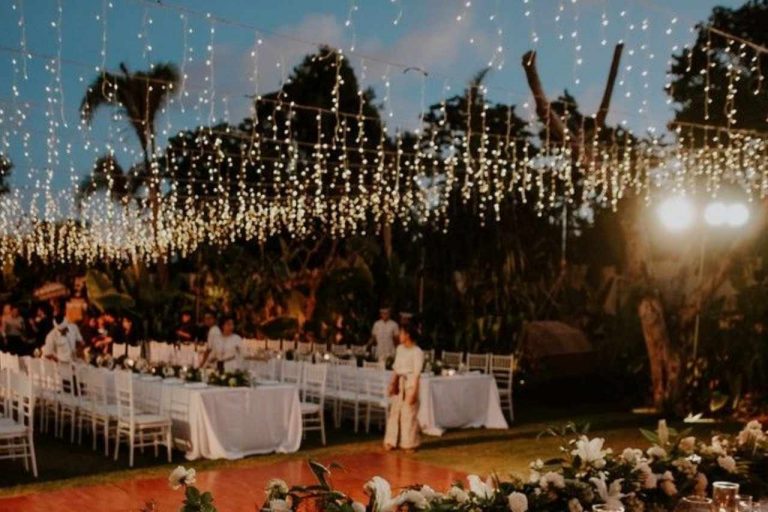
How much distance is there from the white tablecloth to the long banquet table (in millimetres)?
1865

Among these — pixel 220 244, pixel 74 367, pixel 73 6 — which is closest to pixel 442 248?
pixel 220 244

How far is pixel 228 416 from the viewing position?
9.11m

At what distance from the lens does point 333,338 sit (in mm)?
17984

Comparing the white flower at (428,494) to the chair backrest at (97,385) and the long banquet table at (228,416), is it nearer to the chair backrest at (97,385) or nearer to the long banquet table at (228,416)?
the long banquet table at (228,416)

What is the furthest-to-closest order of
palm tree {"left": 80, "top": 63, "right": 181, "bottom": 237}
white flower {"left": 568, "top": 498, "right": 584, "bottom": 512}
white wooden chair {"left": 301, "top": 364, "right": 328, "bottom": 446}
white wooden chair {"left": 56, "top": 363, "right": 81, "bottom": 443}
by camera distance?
palm tree {"left": 80, "top": 63, "right": 181, "bottom": 237}
white wooden chair {"left": 301, "top": 364, "right": 328, "bottom": 446}
white wooden chair {"left": 56, "top": 363, "right": 81, "bottom": 443}
white flower {"left": 568, "top": 498, "right": 584, "bottom": 512}

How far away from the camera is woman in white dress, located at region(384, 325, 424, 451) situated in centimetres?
948

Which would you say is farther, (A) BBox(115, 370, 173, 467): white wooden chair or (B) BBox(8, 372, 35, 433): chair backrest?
(A) BBox(115, 370, 173, 467): white wooden chair

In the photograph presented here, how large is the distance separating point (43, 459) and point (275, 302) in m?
10.4

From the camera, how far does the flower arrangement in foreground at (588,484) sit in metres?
2.80

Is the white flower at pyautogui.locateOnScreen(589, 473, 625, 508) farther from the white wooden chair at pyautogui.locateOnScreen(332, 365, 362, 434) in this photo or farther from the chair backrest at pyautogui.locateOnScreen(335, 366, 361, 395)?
the chair backrest at pyautogui.locateOnScreen(335, 366, 361, 395)

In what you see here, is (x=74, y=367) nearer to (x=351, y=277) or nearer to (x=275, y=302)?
(x=351, y=277)

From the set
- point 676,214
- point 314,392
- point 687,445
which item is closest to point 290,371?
point 314,392

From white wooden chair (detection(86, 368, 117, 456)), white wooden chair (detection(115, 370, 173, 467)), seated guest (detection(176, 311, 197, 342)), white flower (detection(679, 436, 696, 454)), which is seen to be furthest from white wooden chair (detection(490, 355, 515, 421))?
white flower (detection(679, 436, 696, 454))

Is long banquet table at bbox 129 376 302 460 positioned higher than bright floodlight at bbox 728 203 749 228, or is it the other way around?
bright floodlight at bbox 728 203 749 228
